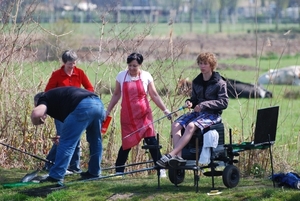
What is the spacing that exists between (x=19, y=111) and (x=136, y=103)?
239cm

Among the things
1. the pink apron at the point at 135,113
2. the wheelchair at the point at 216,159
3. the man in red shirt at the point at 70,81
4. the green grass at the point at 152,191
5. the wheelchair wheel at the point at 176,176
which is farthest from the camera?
the man in red shirt at the point at 70,81

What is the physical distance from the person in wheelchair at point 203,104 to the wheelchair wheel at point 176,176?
0.41 meters

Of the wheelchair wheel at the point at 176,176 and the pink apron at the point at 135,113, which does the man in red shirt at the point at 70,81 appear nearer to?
the pink apron at the point at 135,113

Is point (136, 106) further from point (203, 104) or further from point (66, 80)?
point (203, 104)

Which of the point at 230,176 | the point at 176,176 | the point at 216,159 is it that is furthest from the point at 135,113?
the point at 230,176

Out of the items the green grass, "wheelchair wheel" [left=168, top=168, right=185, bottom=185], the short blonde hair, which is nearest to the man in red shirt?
the green grass

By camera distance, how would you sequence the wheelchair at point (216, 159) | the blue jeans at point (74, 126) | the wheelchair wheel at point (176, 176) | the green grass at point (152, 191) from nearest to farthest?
1. the green grass at point (152, 191)
2. the wheelchair at point (216, 159)
3. the blue jeans at point (74, 126)
4. the wheelchair wheel at point (176, 176)

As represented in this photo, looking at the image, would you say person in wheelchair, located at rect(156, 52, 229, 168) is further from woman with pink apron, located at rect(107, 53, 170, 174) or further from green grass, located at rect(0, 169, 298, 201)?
woman with pink apron, located at rect(107, 53, 170, 174)

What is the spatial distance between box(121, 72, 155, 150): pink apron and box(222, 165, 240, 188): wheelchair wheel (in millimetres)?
1710

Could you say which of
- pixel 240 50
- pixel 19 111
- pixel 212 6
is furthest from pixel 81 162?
pixel 212 6

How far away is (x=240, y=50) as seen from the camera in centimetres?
4522

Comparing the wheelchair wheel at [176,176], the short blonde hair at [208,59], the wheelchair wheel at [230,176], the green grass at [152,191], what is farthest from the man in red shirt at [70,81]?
the wheelchair wheel at [230,176]

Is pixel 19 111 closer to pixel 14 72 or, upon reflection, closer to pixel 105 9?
pixel 14 72

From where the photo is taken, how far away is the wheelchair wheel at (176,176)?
9.27 m
